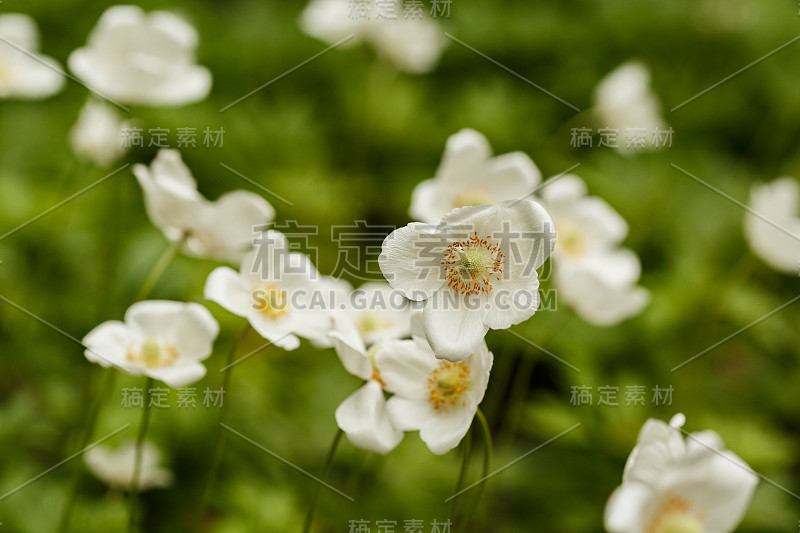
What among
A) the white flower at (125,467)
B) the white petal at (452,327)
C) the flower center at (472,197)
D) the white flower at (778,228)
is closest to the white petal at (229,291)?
the white petal at (452,327)

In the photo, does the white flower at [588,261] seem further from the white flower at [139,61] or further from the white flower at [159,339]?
the white flower at [139,61]

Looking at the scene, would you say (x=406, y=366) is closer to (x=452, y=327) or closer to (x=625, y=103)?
(x=452, y=327)

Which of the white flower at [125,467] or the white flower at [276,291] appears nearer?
the white flower at [276,291]

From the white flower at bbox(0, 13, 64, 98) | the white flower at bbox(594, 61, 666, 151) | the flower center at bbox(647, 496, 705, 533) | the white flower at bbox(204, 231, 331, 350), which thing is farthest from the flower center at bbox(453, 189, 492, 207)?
the white flower at bbox(0, 13, 64, 98)

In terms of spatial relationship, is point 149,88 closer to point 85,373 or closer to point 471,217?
point 85,373

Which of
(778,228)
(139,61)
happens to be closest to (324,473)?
(139,61)

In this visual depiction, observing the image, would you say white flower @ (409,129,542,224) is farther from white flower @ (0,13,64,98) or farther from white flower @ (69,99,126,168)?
white flower @ (0,13,64,98)
